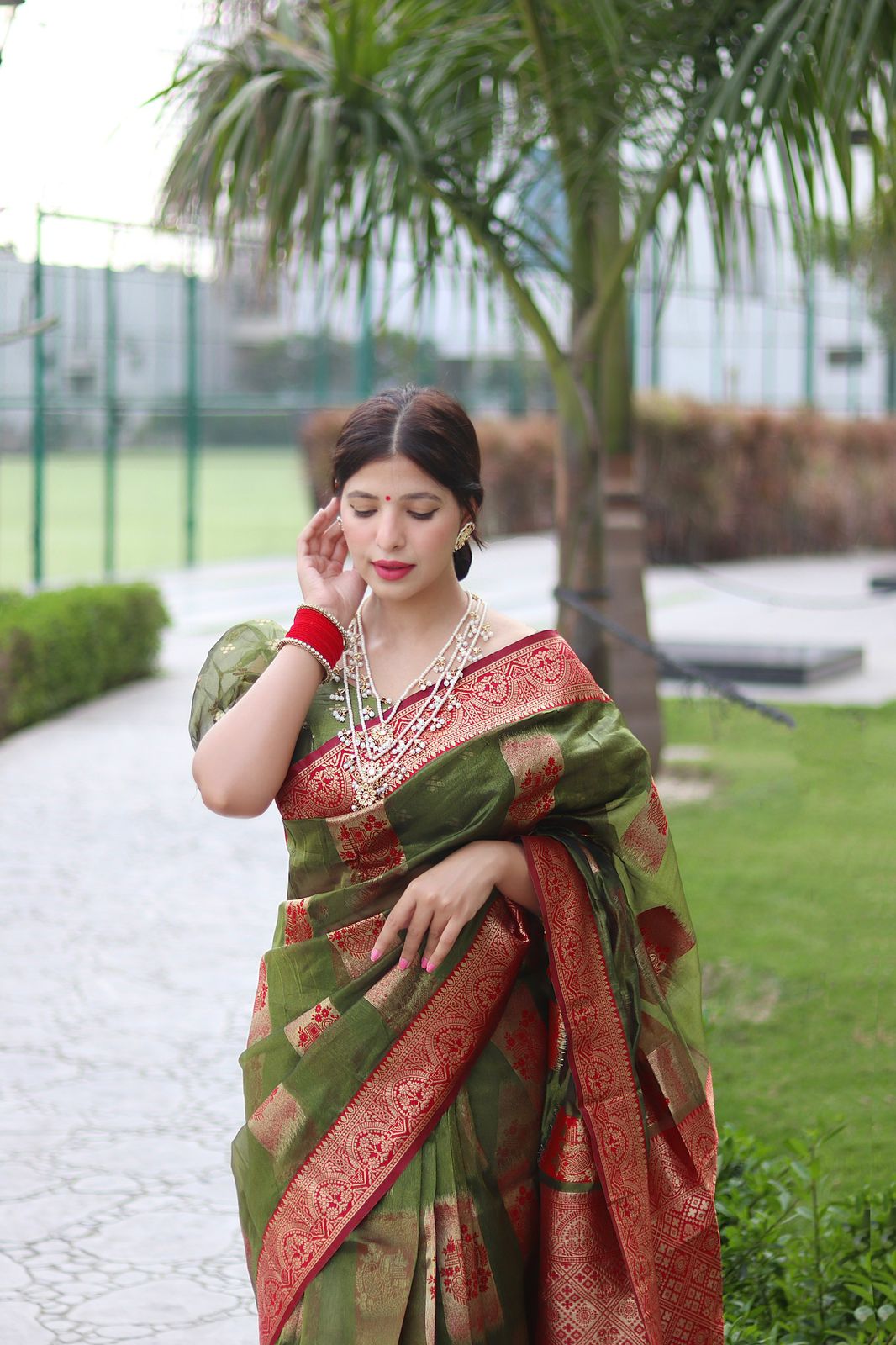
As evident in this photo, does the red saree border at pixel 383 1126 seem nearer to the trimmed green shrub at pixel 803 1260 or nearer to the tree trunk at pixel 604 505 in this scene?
the trimmed green shrub at pixel 803 1260

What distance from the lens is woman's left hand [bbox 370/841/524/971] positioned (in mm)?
1896

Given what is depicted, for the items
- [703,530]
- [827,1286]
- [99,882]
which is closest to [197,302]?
[703,530]

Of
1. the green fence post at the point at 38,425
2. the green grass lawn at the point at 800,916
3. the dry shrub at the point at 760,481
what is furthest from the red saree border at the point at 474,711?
the dry shrub at the point at 760,481

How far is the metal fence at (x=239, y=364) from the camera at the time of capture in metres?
12.6

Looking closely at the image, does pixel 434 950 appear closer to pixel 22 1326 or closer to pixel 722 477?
pixel 22 1326

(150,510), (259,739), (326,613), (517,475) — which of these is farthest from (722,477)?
(150,510)

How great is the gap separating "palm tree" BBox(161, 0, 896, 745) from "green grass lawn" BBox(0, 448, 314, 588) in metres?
10.1

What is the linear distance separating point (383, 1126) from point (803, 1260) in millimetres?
1227

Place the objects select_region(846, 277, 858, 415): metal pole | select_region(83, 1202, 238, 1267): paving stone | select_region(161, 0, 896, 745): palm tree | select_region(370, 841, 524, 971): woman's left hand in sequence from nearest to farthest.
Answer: select_region(370, 841, 524, 971): woman's left hand
select_region(83, 1202, 238, 1267): paving stone
select_region(161, 0, 896, 745): palm tree
select_region(846, 277, 858, 415): metal pole

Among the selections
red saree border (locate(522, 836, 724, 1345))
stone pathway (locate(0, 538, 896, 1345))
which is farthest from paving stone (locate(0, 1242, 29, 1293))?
red saree border (locate(522, 836, 724, 1345))

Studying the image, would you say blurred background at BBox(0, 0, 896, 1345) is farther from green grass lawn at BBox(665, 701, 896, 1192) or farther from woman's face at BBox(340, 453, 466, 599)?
woman's face at BBox(340, 453, 466, 599)

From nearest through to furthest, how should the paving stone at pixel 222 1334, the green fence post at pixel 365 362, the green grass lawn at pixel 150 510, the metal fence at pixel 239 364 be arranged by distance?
1. the paving stone at pixel 222 1334
2. the metal fence at pixel 239 364
3. the green fence post at pixel 365 362
4. the green grass lawn at pixel 150 510

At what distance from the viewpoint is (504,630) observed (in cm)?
206

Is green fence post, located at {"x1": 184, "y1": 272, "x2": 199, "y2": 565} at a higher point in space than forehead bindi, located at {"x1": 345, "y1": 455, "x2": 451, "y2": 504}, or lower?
higher
